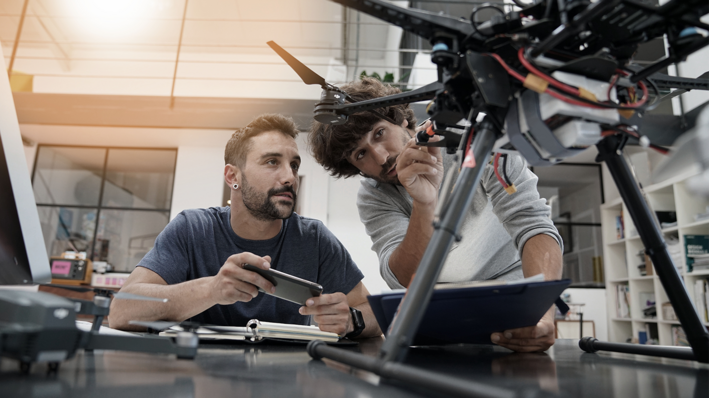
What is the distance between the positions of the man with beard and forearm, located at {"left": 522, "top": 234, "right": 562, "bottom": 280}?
0.38 metres

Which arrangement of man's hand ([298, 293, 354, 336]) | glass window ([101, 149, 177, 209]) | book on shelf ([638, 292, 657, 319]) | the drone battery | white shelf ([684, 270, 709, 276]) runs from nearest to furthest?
man's hand ([298, 293, 354, 336]) → white shelf ([684, 270, 709, 276]) → book on shelf ([638, 292, 657, 319]) → the drone battery → glass window ([101, 149, 177, 209])

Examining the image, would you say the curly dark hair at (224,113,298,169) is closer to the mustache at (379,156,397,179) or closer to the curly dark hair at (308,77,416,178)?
the curly dark hair at (308,77,416,178)

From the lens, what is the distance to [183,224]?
48.6 inches

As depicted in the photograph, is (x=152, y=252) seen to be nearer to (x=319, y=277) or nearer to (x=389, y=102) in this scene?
(x=319, y=277)

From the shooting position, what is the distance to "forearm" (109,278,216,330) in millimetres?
854

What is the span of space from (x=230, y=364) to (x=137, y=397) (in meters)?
0.15

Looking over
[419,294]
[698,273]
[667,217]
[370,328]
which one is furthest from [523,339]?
[667,217]

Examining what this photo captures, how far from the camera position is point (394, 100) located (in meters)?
0.50

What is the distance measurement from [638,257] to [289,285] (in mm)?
4882

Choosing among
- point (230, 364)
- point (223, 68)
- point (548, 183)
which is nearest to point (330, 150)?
point (230, 364)

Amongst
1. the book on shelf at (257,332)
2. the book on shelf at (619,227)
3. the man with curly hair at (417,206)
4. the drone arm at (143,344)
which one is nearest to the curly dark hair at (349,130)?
the man with curly hair at (417,206)

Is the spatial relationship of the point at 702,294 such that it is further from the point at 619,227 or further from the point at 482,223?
the point at 482,223

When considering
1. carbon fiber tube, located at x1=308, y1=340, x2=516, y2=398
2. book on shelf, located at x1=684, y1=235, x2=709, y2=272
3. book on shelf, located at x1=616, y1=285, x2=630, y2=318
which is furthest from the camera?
book on shelf, located at x1=616, y1=285, x2=630, y2=318

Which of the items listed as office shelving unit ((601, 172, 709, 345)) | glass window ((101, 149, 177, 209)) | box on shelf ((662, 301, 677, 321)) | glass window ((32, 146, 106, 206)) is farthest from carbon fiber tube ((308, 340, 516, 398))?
glass window ((32, 146, 106, 206))
